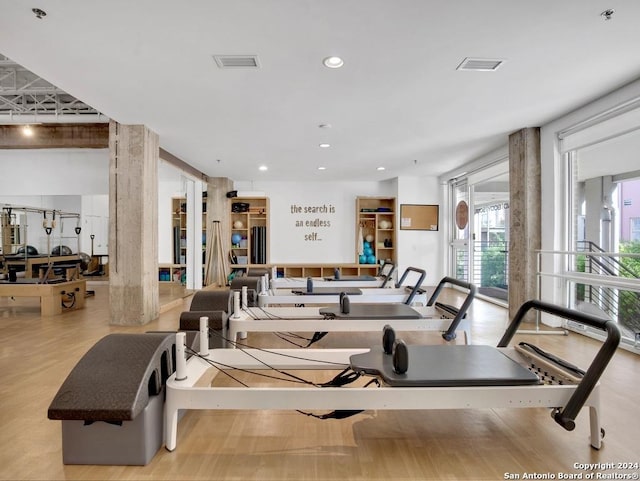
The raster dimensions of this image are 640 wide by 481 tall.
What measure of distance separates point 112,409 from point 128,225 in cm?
351

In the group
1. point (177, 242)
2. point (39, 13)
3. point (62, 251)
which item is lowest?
point (62, 251)

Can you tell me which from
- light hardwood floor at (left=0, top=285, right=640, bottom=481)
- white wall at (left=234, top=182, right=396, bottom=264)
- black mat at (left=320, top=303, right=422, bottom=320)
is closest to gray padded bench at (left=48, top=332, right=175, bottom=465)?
light hardwood floor at (left=0, top=285, right=640, bottom=481)

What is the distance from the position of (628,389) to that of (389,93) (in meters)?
3.04

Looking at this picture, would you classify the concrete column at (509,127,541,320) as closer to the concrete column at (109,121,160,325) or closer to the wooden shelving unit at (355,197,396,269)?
the wooden shelving unit at (355,197,396,269)

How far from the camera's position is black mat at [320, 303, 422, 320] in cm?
326

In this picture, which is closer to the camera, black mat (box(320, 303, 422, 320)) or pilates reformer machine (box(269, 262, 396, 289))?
black mat (box(320, 303, 422, 320))

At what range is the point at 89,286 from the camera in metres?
8.64

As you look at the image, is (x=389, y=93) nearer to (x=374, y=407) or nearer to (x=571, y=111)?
(x=571, y=111)

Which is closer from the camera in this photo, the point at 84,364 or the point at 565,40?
the point at 84,364

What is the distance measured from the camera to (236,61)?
2.95 m

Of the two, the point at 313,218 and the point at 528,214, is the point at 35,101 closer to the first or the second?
the point at 313,218

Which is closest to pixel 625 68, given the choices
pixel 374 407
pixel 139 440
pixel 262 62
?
pixel 262 62

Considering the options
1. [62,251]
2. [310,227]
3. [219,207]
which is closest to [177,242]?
[219,207]

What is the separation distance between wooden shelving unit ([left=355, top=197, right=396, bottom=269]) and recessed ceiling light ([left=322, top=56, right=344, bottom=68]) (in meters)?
5.78
